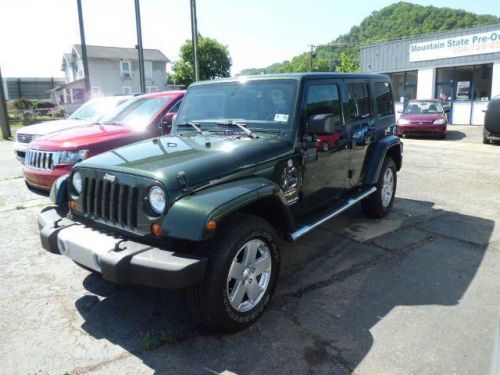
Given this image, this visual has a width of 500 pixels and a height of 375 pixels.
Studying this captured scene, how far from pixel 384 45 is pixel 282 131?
24.6m

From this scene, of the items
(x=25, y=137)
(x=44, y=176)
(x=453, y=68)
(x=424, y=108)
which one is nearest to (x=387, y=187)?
(x=44, y=176)

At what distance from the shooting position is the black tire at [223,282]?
9.34ft

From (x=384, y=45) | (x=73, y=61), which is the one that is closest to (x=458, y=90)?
(x=384, y=45)

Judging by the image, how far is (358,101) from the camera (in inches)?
201

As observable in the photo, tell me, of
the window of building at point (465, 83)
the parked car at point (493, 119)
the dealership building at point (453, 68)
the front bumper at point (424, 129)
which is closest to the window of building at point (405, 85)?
the dealership building at point (453, 68)

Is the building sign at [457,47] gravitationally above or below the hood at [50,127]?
above

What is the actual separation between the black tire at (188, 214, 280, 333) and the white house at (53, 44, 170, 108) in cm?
4456

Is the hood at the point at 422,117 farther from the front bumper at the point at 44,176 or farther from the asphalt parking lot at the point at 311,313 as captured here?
the front bumper at the point at 44,176

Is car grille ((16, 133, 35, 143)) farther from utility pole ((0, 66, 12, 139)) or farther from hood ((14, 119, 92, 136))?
utility pole ((0, 66, 12, 139))

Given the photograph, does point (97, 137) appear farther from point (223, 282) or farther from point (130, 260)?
point (223, 282)

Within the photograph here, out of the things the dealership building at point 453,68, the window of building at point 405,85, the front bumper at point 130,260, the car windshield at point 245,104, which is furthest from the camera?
the window of building at point 405,85

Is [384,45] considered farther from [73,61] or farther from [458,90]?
[73,61]

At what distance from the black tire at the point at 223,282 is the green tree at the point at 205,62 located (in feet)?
165

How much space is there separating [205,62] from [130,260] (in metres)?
52.3
